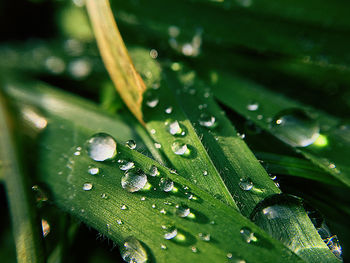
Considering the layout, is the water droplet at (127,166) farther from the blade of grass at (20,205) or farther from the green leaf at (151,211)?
the blade of grass at (20,205)

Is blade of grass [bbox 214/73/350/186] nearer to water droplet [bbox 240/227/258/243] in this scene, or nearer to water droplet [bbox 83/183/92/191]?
water droplet [bbox 240/227/258/243]

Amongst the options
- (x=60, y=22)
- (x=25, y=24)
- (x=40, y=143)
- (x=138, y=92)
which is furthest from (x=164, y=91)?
(x=25, y=24)

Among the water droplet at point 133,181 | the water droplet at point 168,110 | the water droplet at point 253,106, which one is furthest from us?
the water droplet at point 253,106

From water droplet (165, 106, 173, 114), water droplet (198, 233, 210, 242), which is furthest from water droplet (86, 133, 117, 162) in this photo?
water droplet (198, 233, 210, 242)

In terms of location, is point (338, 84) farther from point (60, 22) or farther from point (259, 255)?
point (60, 22)

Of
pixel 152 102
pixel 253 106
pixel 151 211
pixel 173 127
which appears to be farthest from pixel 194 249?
pixel 253 106

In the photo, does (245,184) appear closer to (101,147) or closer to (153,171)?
(153,171)

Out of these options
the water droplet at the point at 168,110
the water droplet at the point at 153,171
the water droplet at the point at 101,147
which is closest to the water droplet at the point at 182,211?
the water droplet at the point at 153,171
